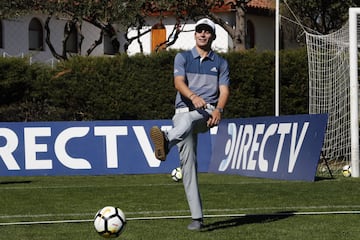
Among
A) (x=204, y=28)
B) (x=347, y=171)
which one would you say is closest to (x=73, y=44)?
(x=347, y=171)

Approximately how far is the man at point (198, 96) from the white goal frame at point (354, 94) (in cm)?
1013

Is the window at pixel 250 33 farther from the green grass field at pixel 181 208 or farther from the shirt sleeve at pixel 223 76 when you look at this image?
the shirt sleeve at pixel 223 76

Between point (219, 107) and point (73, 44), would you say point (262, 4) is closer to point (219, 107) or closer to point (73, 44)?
point (73, 44)

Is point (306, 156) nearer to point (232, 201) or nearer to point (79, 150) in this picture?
point (232, 201)

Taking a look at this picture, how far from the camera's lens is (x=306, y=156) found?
1755 centimetres

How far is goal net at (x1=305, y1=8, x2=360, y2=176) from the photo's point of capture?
2102 centimetres

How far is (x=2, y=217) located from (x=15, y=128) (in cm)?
999

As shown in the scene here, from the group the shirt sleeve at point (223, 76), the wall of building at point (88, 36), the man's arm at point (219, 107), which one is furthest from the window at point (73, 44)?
the man's arm at point (219, 107)

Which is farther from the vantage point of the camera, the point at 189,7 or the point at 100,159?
the point at 189,7

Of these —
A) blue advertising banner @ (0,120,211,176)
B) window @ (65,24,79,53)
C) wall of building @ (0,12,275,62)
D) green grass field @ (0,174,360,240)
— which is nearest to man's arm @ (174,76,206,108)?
green grass field @ (0,174,360,240)

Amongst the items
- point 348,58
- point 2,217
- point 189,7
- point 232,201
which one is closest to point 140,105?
point 189,7

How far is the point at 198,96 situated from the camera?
9.63 metres

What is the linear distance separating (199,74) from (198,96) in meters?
0.27

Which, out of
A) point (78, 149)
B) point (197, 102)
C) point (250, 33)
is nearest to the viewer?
point (197, 102)
